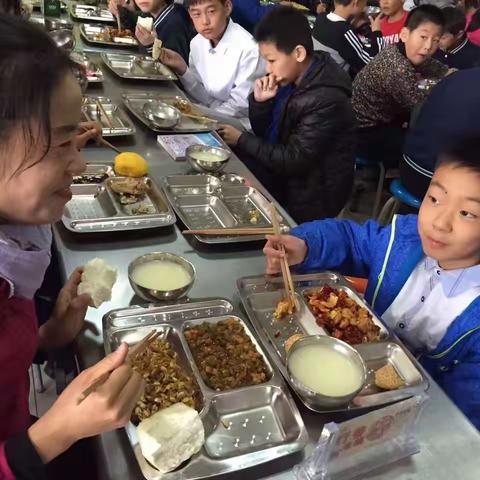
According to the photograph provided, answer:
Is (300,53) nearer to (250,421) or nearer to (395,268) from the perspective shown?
(395,268)

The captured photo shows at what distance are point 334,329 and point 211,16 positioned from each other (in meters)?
2.68

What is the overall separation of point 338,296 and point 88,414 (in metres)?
0.88

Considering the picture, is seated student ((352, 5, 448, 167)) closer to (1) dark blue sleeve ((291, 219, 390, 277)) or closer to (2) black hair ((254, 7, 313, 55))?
(2) black hair ((254, 7, 313, 55))

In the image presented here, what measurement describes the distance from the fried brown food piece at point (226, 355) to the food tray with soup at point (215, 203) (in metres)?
0.52

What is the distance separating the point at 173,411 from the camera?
3.47 ft

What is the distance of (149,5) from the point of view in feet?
14.1

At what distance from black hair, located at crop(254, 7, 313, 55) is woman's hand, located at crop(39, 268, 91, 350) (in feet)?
5.77

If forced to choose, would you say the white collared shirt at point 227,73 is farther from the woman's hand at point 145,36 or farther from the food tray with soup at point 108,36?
the food tray with soup at point 108,36

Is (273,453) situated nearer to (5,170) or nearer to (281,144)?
(5,170)

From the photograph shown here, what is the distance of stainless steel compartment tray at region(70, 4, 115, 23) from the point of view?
445 cm

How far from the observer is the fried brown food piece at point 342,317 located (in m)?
1.44

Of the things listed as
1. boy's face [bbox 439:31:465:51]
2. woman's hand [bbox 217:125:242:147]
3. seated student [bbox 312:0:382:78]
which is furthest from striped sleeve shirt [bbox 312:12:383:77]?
woman's hand [bbox 217:125:242:147]

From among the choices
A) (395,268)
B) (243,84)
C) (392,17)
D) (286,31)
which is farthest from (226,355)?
(392,17)

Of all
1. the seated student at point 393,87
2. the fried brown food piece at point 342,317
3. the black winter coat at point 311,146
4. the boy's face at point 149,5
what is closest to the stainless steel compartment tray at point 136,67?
the black winter coat at point 311,146
